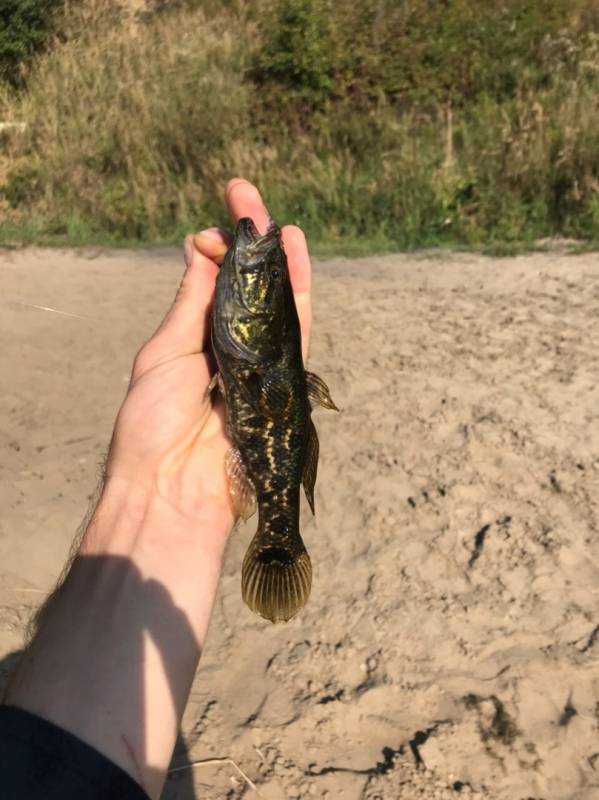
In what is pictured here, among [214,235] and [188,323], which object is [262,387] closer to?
[188,323]

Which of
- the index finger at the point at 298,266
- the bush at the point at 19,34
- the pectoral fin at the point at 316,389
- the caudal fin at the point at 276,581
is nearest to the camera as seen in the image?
the caudal fin at the point at 276,581

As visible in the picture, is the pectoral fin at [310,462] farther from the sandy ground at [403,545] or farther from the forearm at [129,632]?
the sandy ground at [403,545]

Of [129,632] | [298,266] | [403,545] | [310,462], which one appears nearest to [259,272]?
[298,266]

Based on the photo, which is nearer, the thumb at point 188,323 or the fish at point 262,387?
the fish at point 262,387

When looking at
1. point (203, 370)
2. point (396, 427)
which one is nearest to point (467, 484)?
point (396, 427)

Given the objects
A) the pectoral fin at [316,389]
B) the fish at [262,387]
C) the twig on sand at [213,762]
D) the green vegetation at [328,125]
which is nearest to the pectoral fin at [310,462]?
the fish at [262,387]

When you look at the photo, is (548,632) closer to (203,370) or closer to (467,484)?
(467,484)
